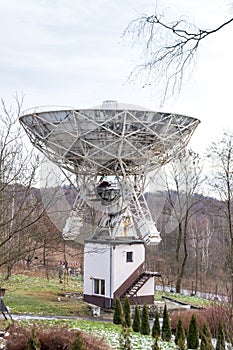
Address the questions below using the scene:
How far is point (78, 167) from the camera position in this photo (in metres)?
23.9

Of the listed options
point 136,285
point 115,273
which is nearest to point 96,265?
point 115,273

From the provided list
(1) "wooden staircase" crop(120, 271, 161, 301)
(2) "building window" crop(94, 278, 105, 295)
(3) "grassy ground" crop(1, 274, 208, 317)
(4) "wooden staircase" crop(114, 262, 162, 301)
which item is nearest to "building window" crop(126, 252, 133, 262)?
(4) "wooden staircase" crop(114, 262, 162, 301)

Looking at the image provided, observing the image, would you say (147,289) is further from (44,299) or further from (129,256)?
(44,299)

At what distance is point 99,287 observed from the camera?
80.8 ft

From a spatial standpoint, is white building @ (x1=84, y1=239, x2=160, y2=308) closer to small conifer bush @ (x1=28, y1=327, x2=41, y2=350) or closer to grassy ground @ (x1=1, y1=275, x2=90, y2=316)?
grassy ground @ (x1=1, y1=275, x2=90, y2=316)

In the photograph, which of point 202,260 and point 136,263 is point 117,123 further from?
point 202,260

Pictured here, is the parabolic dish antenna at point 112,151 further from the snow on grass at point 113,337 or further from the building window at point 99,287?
the snow on grass at point 113,337

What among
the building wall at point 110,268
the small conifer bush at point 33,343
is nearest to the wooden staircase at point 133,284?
the building wall at point 110,268

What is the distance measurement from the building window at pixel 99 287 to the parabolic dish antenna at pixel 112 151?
80.0 inches

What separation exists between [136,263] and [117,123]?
7.14 metres

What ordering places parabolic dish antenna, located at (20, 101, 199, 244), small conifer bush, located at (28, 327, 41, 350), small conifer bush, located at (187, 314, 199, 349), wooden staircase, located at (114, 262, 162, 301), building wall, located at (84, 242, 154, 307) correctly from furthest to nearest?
wooden staircase, located at (114, 262, 162, 301) < building wall, located at (84, 242, 154, 307) < parabolic dish antenna, located at (20, 101, 199, 244) < small conifer bush, located at (187, 314, 199, 349) < small conifer bush, located at (28, 327, 41, 350)

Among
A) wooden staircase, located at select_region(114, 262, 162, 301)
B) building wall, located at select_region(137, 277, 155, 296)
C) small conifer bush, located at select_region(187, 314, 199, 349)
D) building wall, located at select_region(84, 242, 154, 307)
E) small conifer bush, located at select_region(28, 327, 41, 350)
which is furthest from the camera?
building wall, located at select_region(137, 277, 155, 296)

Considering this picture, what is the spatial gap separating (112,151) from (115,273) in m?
5.68

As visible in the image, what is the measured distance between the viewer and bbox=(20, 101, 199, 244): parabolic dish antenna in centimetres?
2130
